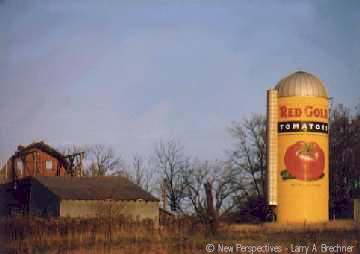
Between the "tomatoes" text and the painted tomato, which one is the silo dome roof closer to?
the "tomatoes" text

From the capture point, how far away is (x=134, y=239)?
22922 millimetres

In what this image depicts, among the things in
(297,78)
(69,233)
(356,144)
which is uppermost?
(297,78)

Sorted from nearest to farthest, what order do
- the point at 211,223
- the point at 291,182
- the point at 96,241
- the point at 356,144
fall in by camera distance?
the point at 96,241 → the point at 211,223 → the point at 291,182 → the point at 356,144

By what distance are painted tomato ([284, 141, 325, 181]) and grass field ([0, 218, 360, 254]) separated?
964 centimetres

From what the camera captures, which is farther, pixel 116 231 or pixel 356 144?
pixel 356 144

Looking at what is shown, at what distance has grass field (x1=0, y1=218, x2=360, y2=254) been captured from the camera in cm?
1925

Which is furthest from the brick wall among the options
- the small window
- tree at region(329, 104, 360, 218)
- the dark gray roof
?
tree at region(329, 104, 360, 218)

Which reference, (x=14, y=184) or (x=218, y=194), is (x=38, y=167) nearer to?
(x=14, y=184)

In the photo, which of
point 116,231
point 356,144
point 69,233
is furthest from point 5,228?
point 356,144

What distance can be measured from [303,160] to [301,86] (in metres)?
3.82

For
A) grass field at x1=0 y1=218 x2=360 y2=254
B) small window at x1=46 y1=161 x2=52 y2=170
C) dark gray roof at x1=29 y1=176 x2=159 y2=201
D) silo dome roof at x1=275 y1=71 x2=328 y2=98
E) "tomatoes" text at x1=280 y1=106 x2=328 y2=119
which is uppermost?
silo dome roof at x1=275 y1=71 x2=328 y2=98

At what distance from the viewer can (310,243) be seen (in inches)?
829

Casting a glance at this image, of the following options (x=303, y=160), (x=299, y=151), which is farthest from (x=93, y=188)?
(x=303, y=160)

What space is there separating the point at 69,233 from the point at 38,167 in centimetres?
2693
